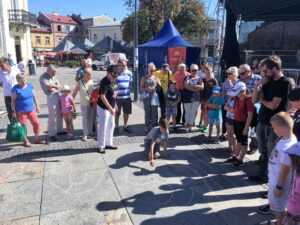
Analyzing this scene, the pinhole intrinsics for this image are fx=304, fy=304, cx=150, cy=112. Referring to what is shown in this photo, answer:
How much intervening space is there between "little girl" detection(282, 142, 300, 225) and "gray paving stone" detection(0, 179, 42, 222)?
9.51 ft

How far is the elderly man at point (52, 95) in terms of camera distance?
6.45 meters

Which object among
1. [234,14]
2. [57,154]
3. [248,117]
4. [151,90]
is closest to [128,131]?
[151,90]

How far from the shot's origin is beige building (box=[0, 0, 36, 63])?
2492cm

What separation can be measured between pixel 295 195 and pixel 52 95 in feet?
17.1

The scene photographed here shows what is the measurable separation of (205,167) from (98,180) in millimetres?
1842

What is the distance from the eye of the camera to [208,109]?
6.80 metres

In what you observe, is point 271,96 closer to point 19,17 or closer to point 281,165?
point 281,165

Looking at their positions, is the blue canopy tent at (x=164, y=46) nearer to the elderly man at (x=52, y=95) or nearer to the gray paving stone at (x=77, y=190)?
the elderly man at (x=52, y=95)

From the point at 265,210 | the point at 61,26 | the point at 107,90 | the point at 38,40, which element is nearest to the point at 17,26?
the point at 107,90

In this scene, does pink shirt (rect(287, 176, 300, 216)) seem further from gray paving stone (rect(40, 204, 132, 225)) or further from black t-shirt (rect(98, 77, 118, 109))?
black t-shirt (rect(98, 77, 118, 109))

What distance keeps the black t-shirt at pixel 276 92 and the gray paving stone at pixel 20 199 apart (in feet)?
11.0

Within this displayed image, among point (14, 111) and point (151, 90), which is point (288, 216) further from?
point (14, 111)

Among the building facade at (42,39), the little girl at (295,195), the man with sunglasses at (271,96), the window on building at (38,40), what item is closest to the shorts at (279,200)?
the little girl at (295,195)

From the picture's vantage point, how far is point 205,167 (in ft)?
17.3
